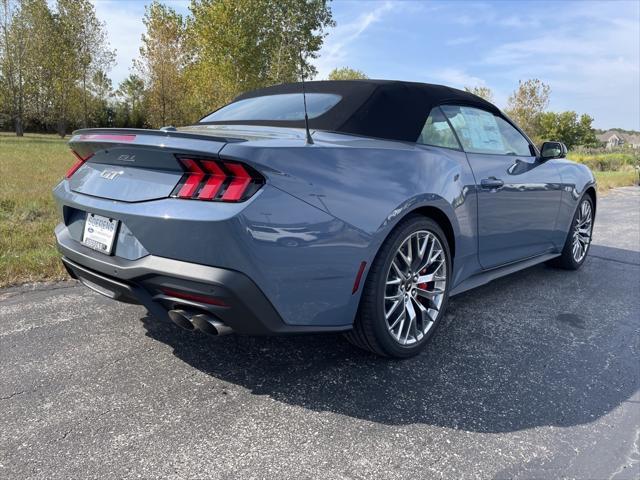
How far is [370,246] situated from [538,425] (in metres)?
1.09

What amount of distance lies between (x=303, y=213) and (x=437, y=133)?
136cm

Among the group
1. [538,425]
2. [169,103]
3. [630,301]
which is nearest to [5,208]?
[538,425]

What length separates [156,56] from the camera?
30.5m

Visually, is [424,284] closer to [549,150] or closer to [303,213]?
[303,213]

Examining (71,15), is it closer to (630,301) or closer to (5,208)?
(5,208)

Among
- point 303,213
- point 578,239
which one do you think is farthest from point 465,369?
point 578,239

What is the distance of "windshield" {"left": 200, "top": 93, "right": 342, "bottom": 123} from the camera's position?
2.93m

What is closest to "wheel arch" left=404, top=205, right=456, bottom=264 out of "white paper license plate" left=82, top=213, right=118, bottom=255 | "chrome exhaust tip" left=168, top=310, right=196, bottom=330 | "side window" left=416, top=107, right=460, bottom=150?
"side window" left=416, top=107, right=460, bottom=150

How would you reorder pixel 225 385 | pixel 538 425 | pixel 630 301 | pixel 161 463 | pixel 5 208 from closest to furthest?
pixel 161 463 < pixel 538 425 < pixel 225 385 < pixel 630 301 < pixel 5 208

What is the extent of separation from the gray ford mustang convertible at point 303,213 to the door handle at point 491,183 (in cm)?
2

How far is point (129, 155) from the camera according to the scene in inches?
90.9

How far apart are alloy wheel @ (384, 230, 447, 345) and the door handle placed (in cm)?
62

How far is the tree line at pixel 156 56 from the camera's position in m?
20.4

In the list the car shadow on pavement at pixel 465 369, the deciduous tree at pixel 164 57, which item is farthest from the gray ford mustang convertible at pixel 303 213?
the deciduous tree at pixel 164 57
